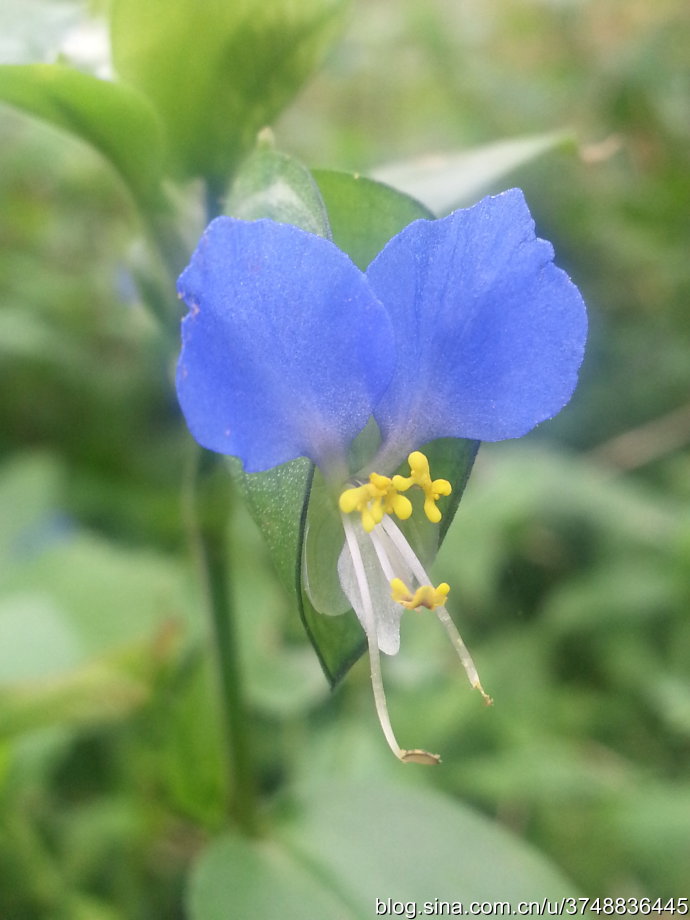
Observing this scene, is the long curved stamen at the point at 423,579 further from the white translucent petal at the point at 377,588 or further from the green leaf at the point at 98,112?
the green leaf at the point at 98,112

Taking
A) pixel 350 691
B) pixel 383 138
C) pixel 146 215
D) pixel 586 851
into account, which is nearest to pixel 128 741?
pixel 350 691

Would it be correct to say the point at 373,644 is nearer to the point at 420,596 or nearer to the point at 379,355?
the point at 420,596

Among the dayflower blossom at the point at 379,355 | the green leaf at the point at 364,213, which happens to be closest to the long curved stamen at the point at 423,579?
the dayflower blossom at the point at 379,355

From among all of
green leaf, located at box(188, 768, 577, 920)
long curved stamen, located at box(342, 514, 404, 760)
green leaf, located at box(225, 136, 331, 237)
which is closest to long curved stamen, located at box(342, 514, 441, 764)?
long curved stamen, located at box(342, 514, 404, 760)

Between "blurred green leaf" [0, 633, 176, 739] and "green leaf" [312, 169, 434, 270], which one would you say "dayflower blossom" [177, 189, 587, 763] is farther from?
"blurred green leaf" [0, 633, 176, 739]

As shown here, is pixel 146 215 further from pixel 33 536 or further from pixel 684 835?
pixel 33 536

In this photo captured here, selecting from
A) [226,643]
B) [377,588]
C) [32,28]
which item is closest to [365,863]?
[226,643]
